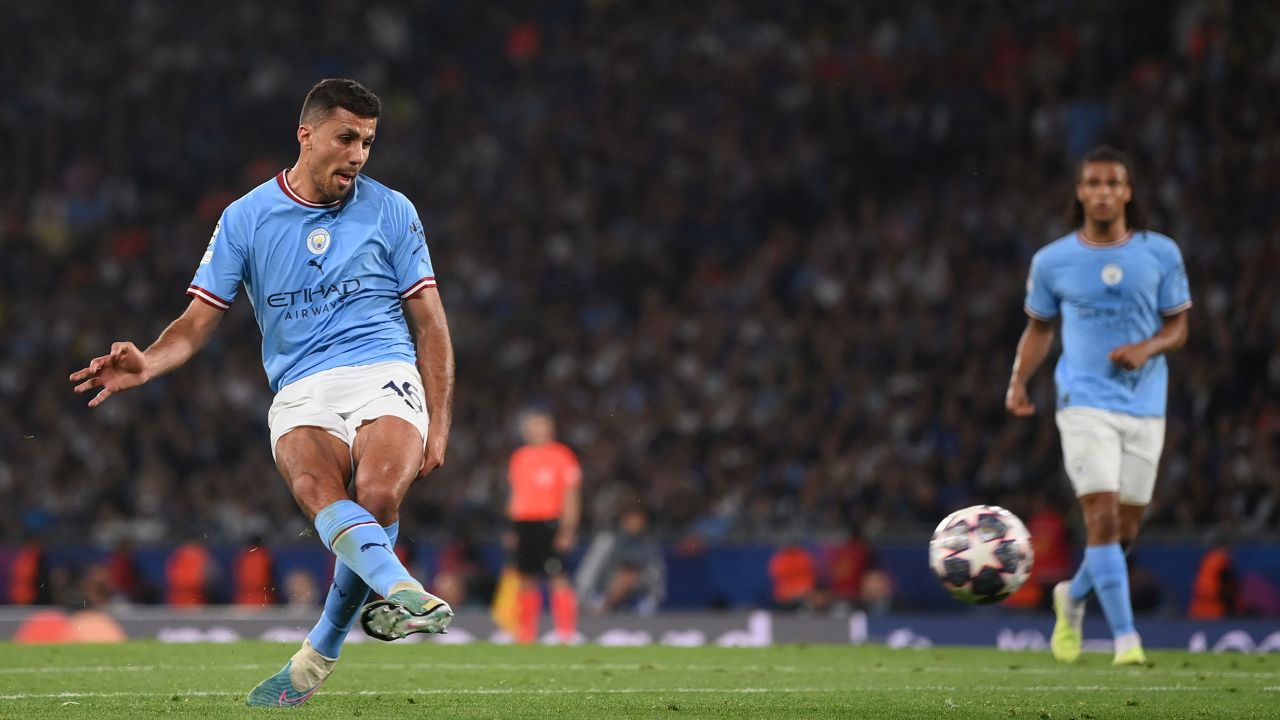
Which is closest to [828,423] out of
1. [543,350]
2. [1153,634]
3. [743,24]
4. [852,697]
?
[543,350]

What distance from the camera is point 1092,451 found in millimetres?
9211

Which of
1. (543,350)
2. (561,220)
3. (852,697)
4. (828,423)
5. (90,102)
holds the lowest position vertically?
(852,697)

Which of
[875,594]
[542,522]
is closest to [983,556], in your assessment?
[542,522]

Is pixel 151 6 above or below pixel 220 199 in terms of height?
above

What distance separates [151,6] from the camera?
92.8 feet

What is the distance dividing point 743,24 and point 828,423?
817 centimetres

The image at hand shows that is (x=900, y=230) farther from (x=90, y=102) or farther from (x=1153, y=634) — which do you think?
(x=90, y=102)

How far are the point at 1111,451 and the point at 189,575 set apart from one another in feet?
39.3

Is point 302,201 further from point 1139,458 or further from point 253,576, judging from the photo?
point 253,576

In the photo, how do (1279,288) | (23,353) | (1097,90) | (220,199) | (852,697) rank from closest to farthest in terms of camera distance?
(852,697)
(1279,288)
(1097,90)
(23,353)
(220,199)

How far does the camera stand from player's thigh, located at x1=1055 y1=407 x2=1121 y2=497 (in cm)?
918

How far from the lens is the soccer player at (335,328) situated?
6113mm

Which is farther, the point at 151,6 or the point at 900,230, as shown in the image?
the point at 151,6

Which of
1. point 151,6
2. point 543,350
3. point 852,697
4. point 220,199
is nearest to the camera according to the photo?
point 852,697
